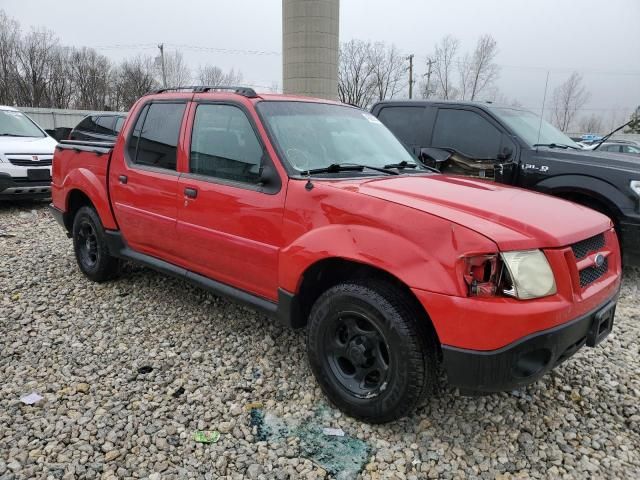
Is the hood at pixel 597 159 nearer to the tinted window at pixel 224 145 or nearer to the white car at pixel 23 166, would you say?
the tinted window at pixel 224 145

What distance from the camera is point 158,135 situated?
4.03 m

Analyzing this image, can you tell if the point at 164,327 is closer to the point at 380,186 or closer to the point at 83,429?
the point at 83,429

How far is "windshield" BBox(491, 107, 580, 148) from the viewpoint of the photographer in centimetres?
573

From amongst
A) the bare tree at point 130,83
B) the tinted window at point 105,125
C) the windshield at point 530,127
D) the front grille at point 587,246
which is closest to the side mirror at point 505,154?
the windshield at point 530,127

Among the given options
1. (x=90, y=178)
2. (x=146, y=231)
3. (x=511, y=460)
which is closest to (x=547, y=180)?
(x=511, y=460)

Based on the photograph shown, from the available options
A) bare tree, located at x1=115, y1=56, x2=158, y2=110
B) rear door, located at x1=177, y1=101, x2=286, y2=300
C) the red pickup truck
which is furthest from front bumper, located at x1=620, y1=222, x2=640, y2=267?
bare tree, located at x1=115, y1=56, x2=158, y2=110

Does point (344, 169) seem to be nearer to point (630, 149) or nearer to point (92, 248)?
point (92, 248)

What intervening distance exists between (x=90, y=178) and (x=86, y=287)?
1.08 m

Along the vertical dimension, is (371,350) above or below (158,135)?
below

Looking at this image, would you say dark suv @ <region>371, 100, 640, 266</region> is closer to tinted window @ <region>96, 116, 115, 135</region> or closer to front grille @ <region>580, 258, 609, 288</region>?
front grille @ <region>580, 258, 609, 288</region>

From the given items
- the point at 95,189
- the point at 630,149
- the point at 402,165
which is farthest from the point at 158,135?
the point at 630,149

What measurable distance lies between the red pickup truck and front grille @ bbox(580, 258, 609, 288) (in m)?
0.01

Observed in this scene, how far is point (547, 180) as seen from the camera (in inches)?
210

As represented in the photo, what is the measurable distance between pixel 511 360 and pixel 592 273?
78cm
